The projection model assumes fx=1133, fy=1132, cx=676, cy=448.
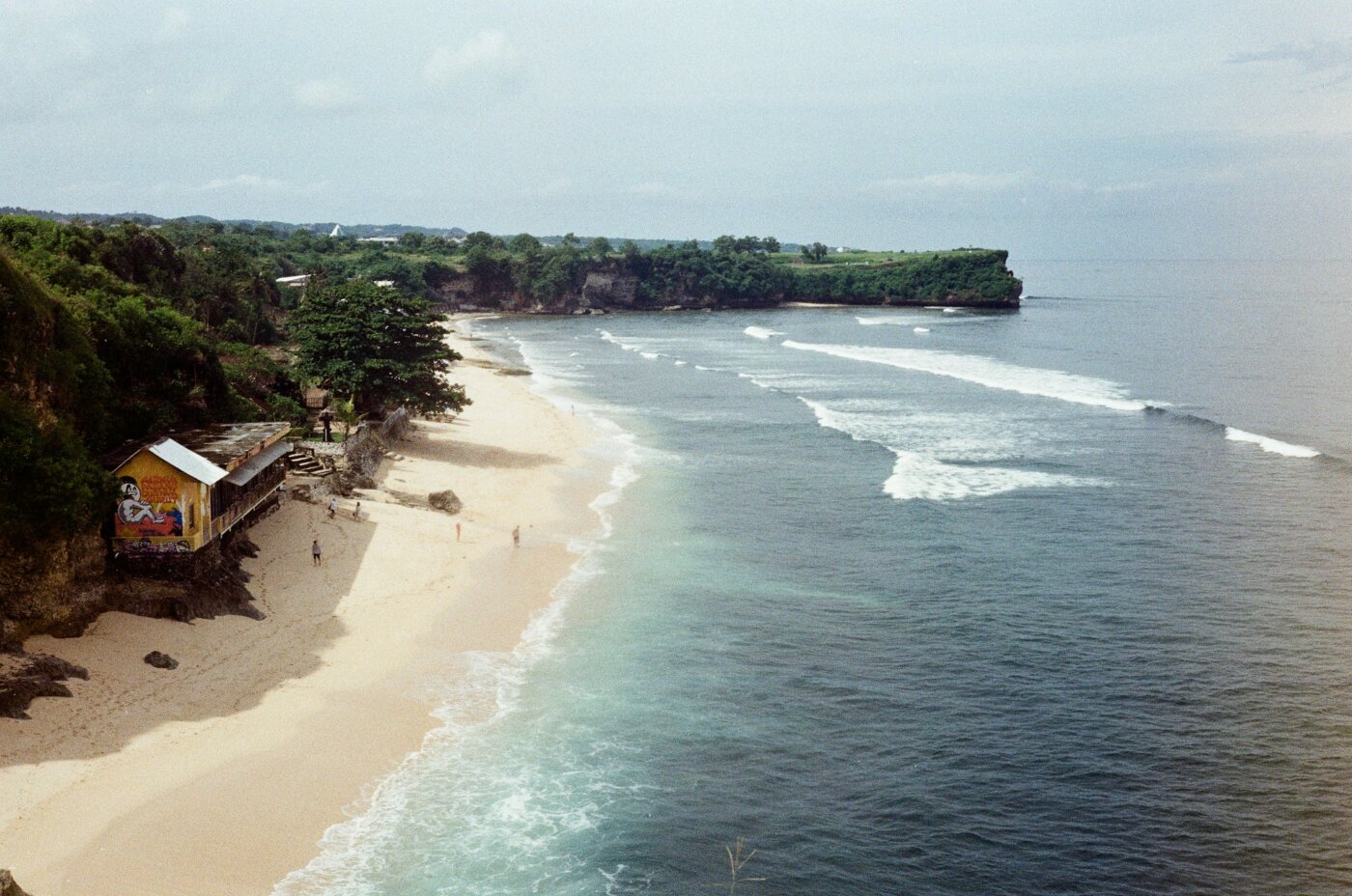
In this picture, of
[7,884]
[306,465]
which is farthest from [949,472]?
[7,884]

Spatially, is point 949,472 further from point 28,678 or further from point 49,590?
point 28,678

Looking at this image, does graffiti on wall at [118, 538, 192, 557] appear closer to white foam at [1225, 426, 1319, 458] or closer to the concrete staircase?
the concrete staircase

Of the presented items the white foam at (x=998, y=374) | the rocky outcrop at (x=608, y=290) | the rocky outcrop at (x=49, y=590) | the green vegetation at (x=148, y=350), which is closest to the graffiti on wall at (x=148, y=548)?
the rocky outcrop at (x=49, y=590)

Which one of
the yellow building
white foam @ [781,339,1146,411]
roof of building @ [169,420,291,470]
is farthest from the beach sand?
white foam @ [781,339,1146,411]

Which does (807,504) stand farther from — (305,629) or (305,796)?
(305,796)

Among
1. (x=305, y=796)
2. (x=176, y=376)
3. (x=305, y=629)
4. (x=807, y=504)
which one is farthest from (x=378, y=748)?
(x=807, y=504)

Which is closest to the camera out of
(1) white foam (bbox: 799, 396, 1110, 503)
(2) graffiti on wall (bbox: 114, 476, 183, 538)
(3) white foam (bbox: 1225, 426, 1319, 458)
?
(2) graffiti on wall (bbox: 114, 476, 183, 538)
